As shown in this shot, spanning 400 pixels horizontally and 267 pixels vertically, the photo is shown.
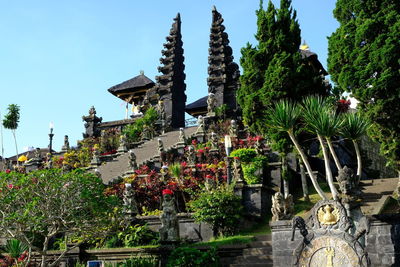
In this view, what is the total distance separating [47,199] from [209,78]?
969 inches

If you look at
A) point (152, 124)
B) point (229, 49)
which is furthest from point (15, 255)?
point (229, 49)

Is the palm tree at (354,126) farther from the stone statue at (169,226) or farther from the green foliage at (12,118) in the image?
the green foliage at (12,118)

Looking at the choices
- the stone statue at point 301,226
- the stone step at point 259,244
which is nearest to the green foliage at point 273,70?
the stone step at point 259,244

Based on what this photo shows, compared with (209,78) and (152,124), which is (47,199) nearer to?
(152,124)

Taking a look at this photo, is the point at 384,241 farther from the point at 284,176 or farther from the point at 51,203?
the point at 51,203

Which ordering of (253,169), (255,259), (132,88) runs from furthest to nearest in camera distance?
1. (132,88)
2. (253,169)
3. (255,259)

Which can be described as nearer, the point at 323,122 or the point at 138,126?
the point at 323,122

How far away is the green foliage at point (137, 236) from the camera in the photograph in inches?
Result: 604

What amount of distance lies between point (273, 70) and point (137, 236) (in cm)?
792

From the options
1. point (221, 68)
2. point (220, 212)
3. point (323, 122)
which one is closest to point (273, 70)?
point (323, 122)

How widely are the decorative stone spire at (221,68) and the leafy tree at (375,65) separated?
19.4m

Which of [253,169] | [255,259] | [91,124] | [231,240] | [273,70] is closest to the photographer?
[255,259]

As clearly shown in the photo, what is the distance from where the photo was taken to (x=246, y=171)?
18.4 m

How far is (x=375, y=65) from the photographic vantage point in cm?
1444
